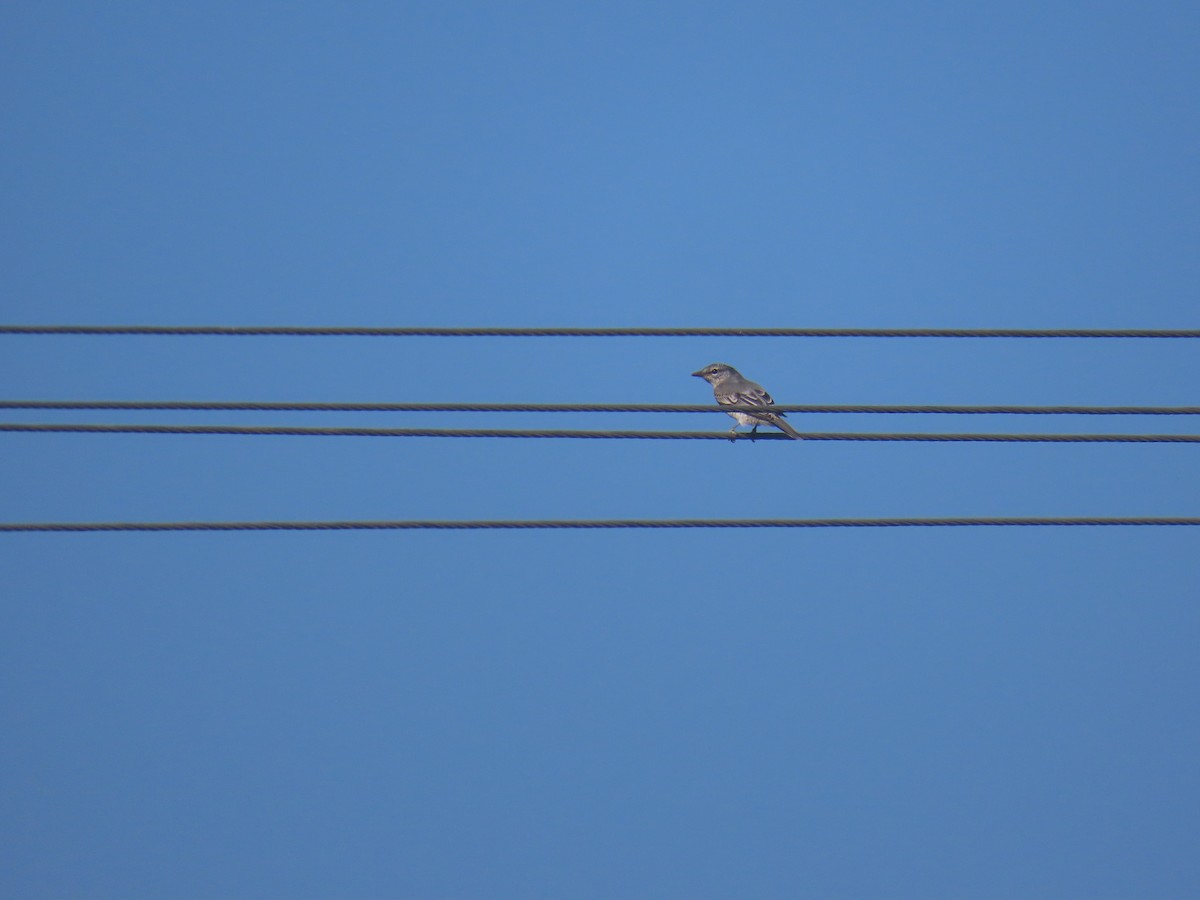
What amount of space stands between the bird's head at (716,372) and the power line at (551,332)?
477 centimetres

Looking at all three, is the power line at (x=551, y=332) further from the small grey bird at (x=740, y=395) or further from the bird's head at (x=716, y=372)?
the bird's head at (x=716, y=372)

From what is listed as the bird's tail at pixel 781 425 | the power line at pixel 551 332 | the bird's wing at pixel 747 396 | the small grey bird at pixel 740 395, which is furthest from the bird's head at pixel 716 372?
the power line at pixel 551 332

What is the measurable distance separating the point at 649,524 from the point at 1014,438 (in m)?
2.53

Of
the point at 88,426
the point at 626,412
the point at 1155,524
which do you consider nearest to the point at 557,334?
the point at 626,412

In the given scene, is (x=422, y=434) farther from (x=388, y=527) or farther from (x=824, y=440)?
(x=824, y=440)

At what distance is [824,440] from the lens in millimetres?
9445

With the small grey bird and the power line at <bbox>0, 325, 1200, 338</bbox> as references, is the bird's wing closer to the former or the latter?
the small grey bird

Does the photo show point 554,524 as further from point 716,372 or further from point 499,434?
point 716,372

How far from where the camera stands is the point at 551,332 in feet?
31.0

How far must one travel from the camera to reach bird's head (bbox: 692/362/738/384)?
14.5m

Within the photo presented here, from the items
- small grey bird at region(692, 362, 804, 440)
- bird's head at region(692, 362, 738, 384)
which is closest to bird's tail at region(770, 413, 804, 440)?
small grey bird at region(692, 362, 804, 440)

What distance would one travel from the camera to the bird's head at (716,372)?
570 inches

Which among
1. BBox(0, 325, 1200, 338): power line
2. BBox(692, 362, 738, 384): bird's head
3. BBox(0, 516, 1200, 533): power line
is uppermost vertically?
BBox(692, 362, 738, 384): bird's head

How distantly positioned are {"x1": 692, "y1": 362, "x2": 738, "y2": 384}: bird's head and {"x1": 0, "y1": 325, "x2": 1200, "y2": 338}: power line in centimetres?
477
